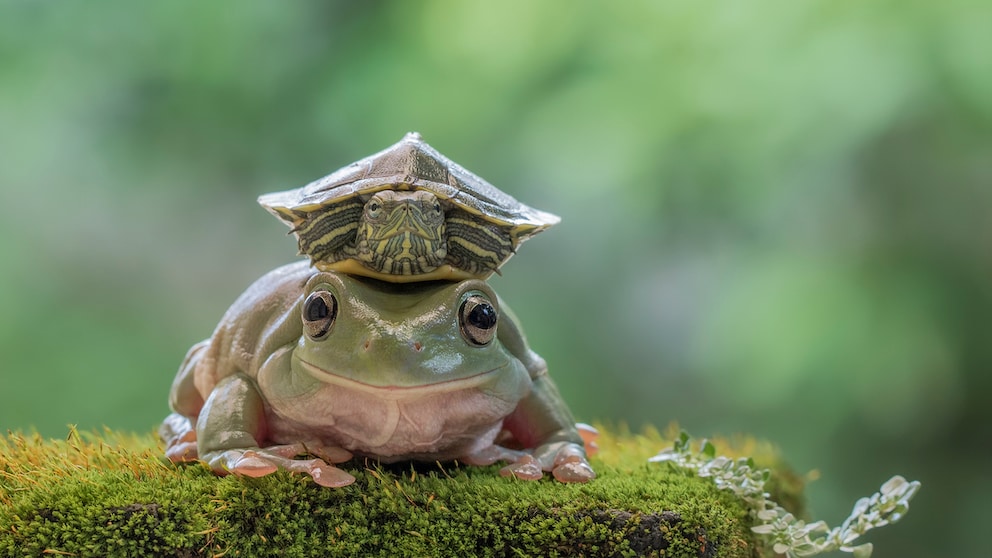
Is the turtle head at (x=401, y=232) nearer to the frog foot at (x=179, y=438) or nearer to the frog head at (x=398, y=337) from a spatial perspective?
the frog head at (x=398, y=337)

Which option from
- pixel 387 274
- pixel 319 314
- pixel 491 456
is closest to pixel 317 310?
pixel 319 314

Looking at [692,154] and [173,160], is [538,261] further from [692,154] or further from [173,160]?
[173,160]

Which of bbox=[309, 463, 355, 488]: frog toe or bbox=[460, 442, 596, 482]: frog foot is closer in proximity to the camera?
bbox=[309, 463, 355, 488]: frog toe

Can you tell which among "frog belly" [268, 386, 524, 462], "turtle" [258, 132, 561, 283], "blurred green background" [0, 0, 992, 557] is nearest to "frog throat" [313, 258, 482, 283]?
"turtle" [258, 132, 561, 283]

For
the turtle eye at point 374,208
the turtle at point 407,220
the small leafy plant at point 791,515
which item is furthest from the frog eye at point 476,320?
the small leafy plant at point 791,515

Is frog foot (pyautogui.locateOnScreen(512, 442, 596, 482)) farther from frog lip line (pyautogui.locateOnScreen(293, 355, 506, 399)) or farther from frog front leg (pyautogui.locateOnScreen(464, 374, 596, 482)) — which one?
frog lip line (pyautogui.locateOnScreen(293, 355, 506, 399))

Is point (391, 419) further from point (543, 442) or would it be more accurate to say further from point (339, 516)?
point (543, 442)
